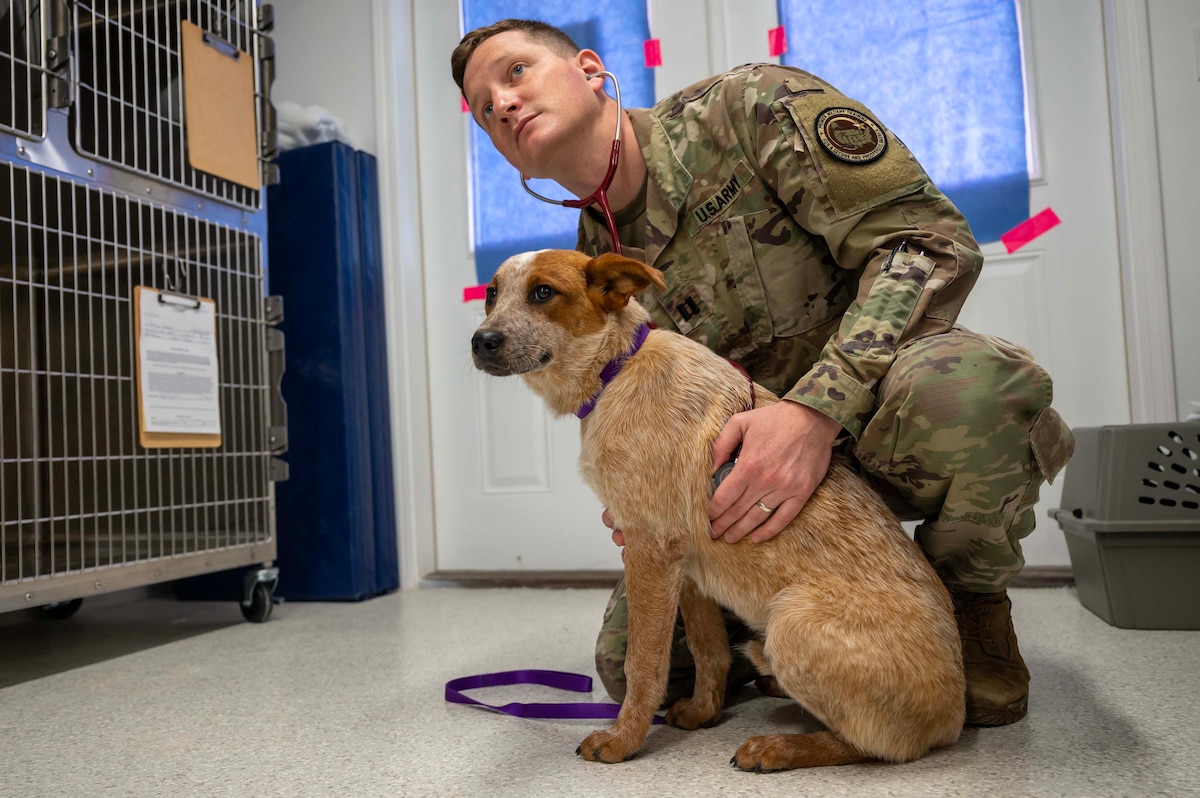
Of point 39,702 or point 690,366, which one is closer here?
point 690,366

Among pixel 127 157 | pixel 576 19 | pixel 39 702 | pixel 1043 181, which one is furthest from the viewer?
pixel 576 19

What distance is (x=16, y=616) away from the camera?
277cm

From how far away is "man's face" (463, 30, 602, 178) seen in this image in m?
1.53

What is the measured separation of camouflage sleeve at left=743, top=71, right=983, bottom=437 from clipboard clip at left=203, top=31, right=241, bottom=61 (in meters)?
1.81

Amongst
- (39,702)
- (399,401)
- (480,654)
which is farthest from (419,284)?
(39,702)

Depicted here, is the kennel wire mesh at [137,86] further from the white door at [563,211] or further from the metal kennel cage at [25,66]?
the white door at [563,211]

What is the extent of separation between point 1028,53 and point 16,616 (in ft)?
12.7

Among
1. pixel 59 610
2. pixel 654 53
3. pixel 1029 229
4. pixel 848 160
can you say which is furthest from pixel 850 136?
pixel 59 610

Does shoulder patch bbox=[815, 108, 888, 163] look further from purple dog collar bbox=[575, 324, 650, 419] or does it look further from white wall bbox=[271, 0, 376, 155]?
white wall bbox=[271, 0, 376, 155]

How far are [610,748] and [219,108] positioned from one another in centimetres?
222

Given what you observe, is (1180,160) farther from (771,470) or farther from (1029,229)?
(771,470)

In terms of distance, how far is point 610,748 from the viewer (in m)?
1.23

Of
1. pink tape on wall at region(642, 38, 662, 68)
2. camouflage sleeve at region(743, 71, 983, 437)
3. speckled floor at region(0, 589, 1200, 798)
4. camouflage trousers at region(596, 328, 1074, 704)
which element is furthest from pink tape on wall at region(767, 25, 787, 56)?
speckled floor at region(0, 589, 1200, 798)

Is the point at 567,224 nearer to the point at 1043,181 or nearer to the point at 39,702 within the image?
the point at 1043,181
